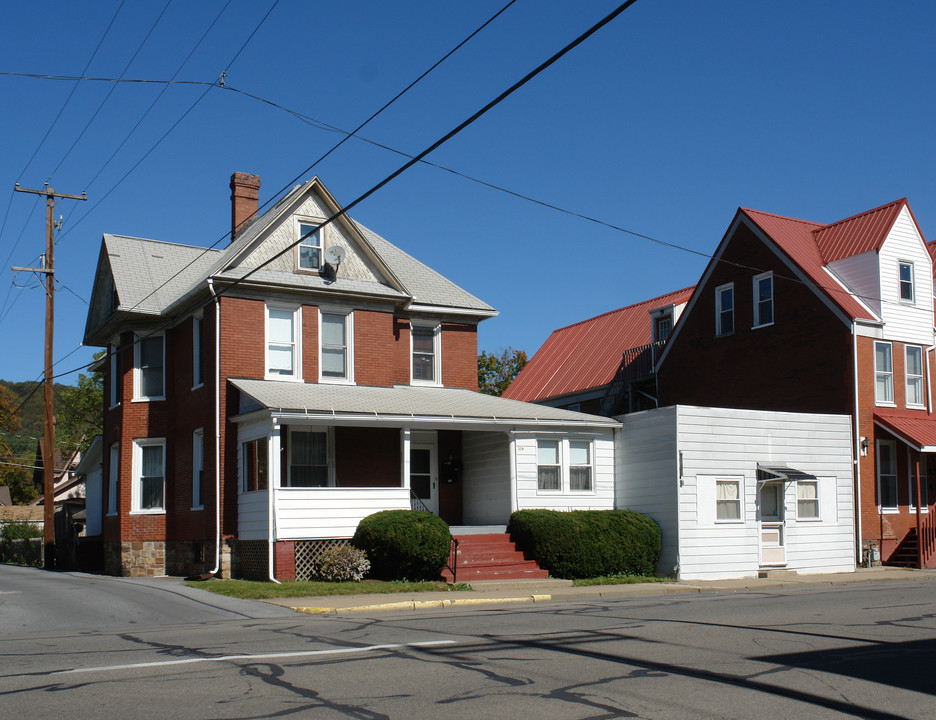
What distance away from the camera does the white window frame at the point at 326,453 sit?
24078 millimetres

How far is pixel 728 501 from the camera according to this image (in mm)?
24438

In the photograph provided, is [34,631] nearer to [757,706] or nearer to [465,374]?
[757,706]

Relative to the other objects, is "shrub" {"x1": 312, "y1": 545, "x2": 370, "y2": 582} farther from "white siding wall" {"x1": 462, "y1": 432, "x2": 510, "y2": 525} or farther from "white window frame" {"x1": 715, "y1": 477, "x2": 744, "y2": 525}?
"white window frame" {"x1": 715, "y1": 477, "x2": 744, "y2": 525}

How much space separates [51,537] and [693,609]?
944 inches

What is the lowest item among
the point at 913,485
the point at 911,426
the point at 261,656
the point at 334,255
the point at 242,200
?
the point at 261,656

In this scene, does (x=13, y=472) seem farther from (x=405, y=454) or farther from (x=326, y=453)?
(x=405, y=454)

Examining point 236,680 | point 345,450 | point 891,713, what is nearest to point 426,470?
point 345,450

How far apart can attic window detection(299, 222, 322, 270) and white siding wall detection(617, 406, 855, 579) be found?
9.48 m

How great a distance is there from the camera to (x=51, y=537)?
1248 inches

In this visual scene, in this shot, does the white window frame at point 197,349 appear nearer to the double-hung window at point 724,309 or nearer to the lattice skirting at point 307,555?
the lattice skirting at point 307,555

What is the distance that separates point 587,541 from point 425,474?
593 cm

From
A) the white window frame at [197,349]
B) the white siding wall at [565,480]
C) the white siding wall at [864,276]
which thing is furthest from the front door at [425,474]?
the white siding wall at [864,276]

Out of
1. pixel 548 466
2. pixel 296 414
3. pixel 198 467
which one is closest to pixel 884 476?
pixel 548 466

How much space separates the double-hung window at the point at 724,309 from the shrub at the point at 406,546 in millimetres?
15155
